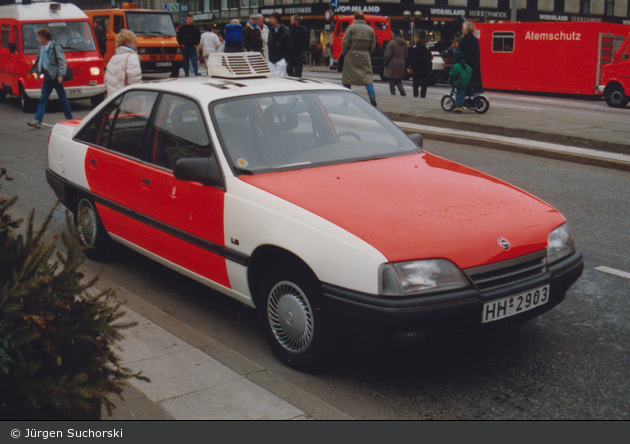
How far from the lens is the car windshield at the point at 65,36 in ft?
53.6

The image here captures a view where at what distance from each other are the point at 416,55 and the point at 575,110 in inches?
172

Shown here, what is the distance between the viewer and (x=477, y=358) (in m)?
3.96

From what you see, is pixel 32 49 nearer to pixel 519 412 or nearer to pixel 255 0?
pixel 519 412

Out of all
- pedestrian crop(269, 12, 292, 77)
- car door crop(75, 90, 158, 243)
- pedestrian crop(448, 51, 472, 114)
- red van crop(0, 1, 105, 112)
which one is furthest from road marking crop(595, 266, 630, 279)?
red van crop(0, 1, 105, 112)

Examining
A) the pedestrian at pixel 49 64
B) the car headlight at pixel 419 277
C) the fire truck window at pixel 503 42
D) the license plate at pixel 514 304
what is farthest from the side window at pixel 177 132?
the fire truck window at pixel 503 42

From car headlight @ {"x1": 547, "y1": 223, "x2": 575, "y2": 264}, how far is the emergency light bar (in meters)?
2.56

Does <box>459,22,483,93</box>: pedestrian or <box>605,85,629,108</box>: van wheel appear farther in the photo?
<box>605,85,629,108</box>: van wheel

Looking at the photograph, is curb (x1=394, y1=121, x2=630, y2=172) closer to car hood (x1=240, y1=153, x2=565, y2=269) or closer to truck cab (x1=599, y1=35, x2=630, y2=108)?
car hood (x1=240, y1=153, x2=565, y2=269)

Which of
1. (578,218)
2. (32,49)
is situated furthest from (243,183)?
(32,49)

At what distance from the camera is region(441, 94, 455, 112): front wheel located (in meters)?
15.1

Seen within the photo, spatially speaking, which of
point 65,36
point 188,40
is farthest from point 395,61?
point 65,36

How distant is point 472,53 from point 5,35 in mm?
11075

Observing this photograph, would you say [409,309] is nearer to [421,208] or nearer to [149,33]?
[421,208]

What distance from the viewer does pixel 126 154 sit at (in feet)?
16.8
